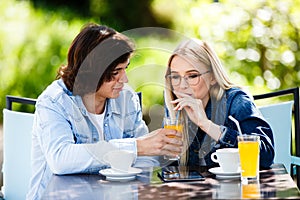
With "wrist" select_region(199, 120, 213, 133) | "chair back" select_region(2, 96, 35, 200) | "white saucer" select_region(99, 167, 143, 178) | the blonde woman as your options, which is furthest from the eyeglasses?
"chair back" select_region(2, 96, 35, 200)

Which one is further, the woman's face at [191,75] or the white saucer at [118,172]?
the woman's face at [191,75]

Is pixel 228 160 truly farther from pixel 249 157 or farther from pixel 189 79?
pixel 189 79

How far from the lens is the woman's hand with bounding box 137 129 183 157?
235 centimetres

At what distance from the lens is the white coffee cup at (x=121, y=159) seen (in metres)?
2.27

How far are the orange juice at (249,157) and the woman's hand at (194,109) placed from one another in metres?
0.30

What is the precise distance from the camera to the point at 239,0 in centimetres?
440

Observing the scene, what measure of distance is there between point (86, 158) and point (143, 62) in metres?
2.49

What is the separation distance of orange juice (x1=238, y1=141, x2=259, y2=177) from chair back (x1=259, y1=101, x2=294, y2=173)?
88 centimetres

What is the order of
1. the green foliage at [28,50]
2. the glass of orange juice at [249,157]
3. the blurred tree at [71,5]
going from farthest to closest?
the blurred tree at [71,5] → the green foliage at [28,50] → the glass of orange juice at [249,157]

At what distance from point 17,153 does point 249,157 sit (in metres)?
1.19

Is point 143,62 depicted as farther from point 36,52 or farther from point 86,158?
point 86,158

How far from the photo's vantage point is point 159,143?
7.69ft

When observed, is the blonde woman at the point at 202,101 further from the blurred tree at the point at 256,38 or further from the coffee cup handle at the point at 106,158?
the blurred tree at the point at 256,38

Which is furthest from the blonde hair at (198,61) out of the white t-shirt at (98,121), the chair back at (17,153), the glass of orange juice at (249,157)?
the chair back at (17,153)
